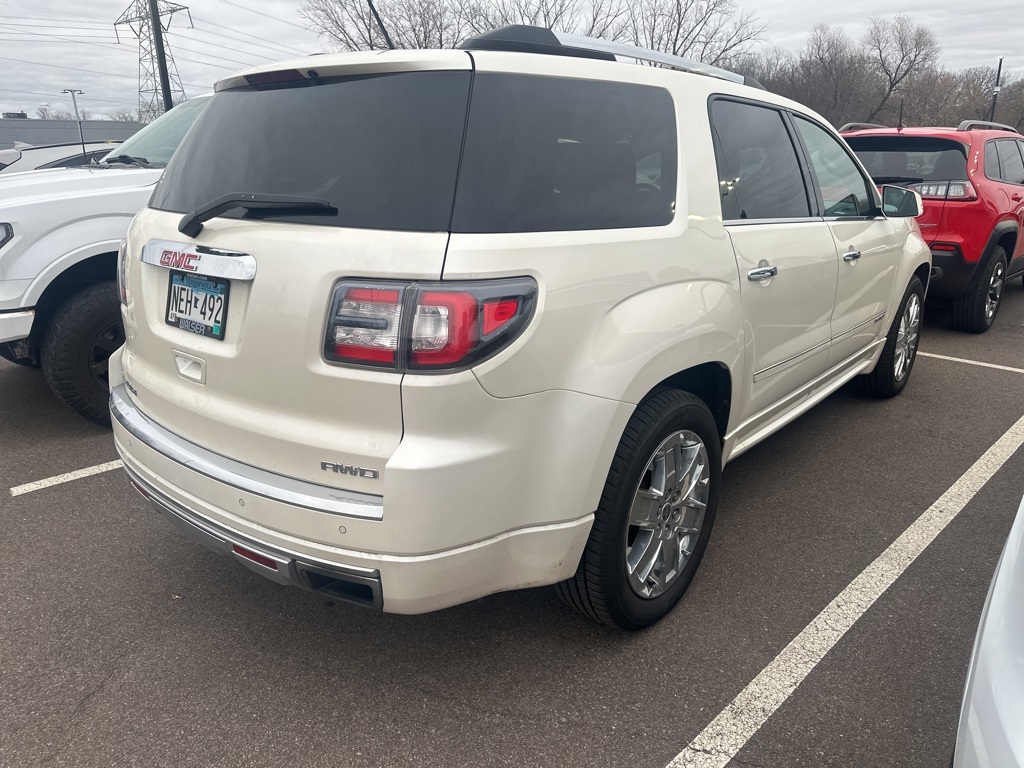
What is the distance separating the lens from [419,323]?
5.77 ft

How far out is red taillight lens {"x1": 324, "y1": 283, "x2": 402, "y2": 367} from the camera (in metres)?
1.78

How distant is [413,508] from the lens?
1.80 metres

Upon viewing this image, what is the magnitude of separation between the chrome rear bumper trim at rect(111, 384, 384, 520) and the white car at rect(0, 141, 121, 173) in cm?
353

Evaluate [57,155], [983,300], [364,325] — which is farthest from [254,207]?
[57,155]

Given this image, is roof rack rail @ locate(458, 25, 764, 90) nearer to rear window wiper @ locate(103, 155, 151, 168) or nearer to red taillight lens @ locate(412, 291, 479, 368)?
red taillight lens @ locate(412, 291, 479, 368)

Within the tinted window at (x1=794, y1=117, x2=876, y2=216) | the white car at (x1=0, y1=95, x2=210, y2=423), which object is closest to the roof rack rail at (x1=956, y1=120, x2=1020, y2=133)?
the tinted window at (x1=794, y1=117, x2=876, y2=216)

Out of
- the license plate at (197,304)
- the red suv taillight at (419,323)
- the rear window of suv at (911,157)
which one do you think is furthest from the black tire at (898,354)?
the license plate at (197,304)

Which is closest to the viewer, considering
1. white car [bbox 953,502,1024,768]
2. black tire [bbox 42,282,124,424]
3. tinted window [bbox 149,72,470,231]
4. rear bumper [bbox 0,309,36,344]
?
white car [bbox 953,502,1024,768]

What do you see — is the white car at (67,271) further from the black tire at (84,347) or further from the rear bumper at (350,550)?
the rear bumper at (350,550)

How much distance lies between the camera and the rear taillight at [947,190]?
241 inches

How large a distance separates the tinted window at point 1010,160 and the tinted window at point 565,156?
5809 millimetres

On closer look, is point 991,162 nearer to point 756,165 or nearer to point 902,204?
point 902,204

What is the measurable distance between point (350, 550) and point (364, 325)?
57 cm

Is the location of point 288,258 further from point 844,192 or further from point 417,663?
point 844,192
